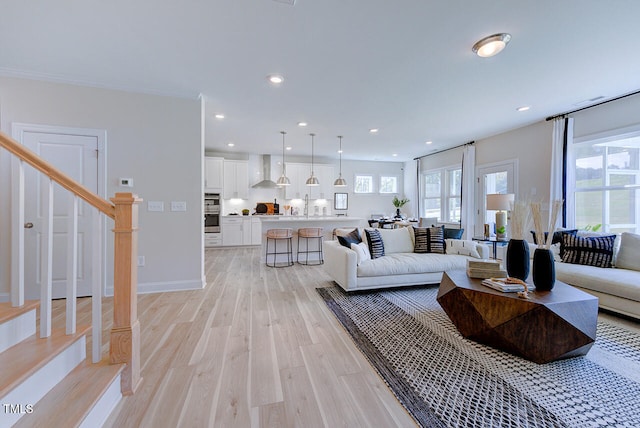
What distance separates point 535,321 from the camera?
6.18 ft

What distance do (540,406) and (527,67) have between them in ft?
10.4

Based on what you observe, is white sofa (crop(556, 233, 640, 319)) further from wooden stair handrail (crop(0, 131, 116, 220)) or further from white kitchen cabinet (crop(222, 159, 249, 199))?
white kitchen cabinet (crop(222, 159, 249, 199))

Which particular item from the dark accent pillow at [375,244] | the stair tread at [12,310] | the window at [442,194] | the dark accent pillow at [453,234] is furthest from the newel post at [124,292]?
the window at [442,194]

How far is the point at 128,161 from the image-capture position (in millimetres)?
3357

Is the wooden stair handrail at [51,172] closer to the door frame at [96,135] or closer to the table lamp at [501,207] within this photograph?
the door frame at [96,135]

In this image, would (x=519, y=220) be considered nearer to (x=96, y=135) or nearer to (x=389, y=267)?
(x=389, y=267)

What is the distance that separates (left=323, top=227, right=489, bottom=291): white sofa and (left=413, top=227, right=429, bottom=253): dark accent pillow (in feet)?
0.40

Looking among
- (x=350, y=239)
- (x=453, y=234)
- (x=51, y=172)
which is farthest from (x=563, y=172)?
(x=51, y=172)

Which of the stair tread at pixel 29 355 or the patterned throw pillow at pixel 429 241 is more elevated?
the patterned throw pillow at pixel 429 241

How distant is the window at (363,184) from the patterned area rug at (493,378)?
21.1 feet

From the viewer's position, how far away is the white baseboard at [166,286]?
11.2 feet

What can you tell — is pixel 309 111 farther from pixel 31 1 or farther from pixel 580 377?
pixel 580 377

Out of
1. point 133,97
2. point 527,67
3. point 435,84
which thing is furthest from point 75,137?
point 527,67

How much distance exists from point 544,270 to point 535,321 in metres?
0.54
